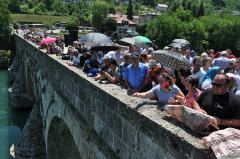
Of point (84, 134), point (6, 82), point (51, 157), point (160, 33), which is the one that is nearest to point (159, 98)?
point (84, 134)

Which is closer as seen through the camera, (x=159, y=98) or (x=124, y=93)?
(x=159, y=98)

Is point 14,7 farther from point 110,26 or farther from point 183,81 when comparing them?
point 183,81

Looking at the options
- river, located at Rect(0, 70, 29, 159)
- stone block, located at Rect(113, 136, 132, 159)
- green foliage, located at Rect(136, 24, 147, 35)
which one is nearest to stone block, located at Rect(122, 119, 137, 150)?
stone block, located at Rect(113, 136, 132, 159)

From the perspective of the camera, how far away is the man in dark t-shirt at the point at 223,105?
552 centimetres

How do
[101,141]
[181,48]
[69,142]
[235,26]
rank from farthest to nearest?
1. [235,26]
2. [69,142]
3. [181,48]
4. [101,141]

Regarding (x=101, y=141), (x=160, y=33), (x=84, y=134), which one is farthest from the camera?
(x=160, y=33)

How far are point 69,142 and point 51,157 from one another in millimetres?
1450

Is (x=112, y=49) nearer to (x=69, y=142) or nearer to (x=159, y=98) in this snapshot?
(x=69, y=142)

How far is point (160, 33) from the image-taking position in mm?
66000

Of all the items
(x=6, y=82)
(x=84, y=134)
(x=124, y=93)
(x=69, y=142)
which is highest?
(x=124, y=93)

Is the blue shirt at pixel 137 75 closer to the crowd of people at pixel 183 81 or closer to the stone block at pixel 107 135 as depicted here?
the crowd of people at pixel 183 81

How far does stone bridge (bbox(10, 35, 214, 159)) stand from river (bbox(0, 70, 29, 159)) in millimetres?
7098

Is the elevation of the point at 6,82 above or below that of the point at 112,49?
below

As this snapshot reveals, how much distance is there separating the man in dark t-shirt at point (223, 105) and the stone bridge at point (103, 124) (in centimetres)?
48
